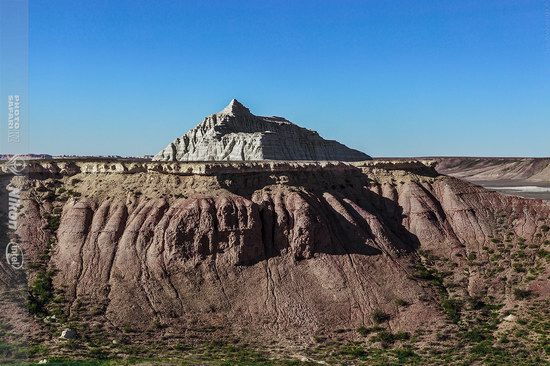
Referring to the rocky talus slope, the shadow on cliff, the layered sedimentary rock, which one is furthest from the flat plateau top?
the shadow on cliff

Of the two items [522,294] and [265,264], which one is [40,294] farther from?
[522,294]

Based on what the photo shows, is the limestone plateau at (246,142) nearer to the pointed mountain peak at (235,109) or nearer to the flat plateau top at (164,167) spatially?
the pointed mountain peak at (235,109)

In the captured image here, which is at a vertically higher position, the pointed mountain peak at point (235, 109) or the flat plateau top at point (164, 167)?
the pointed mountain peak at point (235, 109)

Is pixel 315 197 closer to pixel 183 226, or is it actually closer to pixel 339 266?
pixel 339 266

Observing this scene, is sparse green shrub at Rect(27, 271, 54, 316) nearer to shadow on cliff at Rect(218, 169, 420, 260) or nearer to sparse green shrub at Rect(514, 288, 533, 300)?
shadow on cliff at Rect(218, 169, 420, 260)

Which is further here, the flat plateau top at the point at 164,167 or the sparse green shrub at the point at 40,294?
the flat plateau top at the point at 164,167

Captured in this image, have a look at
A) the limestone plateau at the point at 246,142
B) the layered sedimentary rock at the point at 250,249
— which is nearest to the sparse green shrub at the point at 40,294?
the layered sedimentary rock at the point at 250,249

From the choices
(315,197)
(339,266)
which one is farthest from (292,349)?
(315,197)

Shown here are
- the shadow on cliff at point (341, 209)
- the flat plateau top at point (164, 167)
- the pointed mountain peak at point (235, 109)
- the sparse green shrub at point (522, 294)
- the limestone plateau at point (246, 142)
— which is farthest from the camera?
the pointed mountain peak at point (235, 109)
